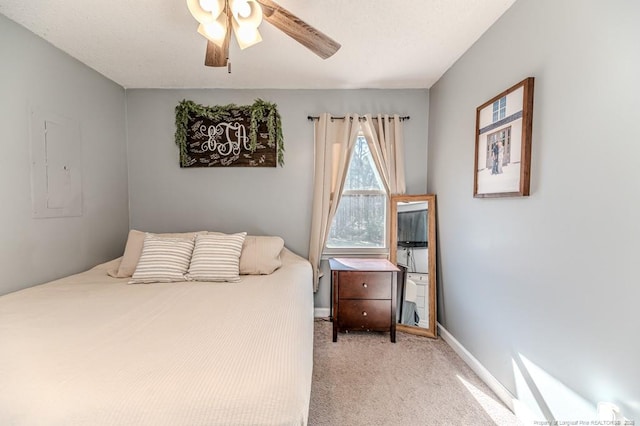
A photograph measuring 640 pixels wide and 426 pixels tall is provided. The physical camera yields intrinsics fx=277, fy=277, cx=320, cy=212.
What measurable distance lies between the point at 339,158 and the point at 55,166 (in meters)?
2.32

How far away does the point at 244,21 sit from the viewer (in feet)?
4.42

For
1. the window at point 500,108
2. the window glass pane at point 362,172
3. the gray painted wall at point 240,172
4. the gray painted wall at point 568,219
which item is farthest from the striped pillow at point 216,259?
the window at point 500,108

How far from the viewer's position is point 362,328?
243 centimetres

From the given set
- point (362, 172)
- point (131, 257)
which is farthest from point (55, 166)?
point (362, 172)

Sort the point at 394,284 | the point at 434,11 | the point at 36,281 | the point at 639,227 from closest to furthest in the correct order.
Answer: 1. the point at 639,227
2. the point at 434,11
3. the point at 36,281
4. the point at 394,284

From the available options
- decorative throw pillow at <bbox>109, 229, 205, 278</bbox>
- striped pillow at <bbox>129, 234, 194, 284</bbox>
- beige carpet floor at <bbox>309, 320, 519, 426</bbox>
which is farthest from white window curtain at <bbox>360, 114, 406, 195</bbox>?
decorative throw pillow at <bbox>109, 229, 205, 278</bbox>

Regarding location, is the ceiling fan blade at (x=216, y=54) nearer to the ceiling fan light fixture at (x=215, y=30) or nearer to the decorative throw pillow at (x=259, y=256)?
the ceiling fan light fixture at (x=215, y=30)

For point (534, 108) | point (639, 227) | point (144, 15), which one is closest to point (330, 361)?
point (639, 227)

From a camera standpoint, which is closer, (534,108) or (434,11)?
(534,108)

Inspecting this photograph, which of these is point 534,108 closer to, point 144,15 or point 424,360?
point 424,360

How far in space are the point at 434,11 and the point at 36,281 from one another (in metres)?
3.21

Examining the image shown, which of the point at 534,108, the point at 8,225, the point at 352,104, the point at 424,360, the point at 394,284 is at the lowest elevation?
the point at 424,360

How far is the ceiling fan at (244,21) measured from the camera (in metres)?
1.31

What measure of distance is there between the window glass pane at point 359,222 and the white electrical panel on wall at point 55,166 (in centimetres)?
226
